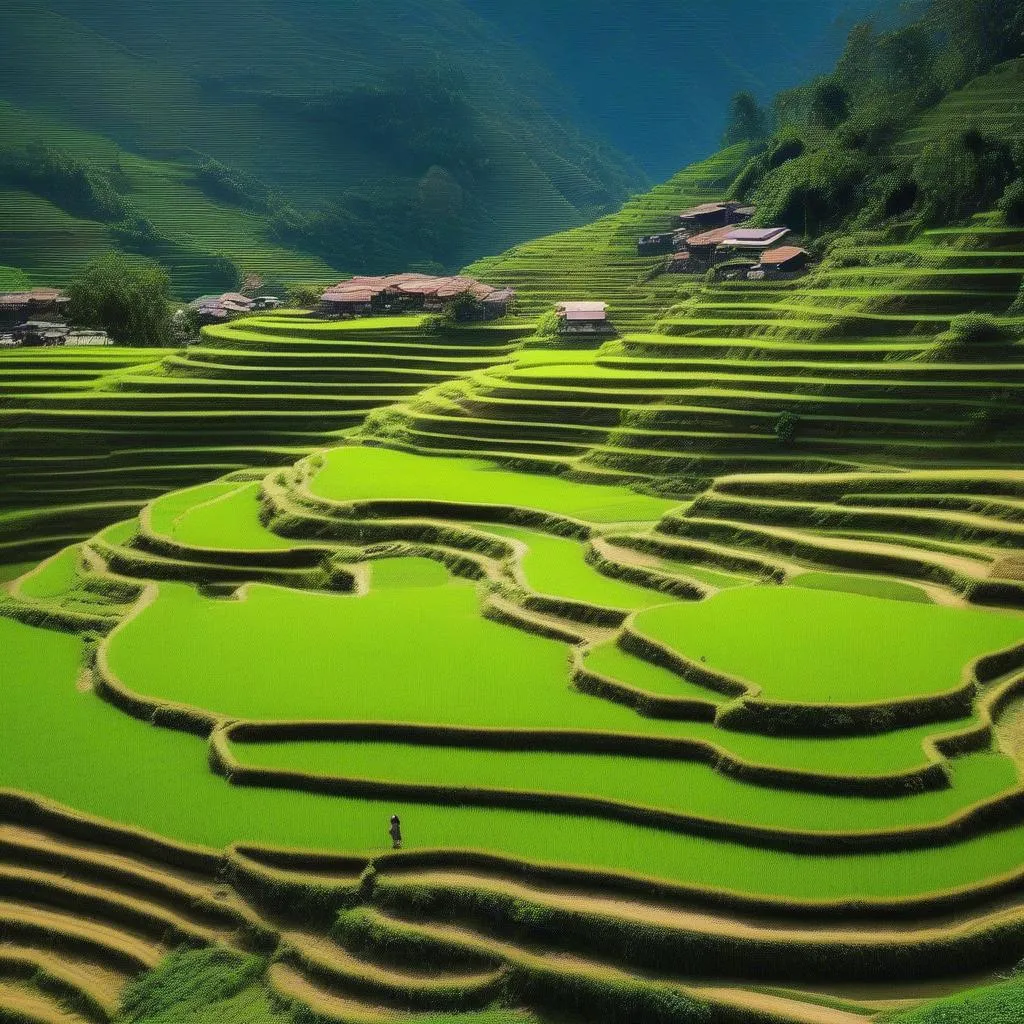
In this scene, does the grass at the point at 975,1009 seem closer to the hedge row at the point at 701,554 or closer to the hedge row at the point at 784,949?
the hedge row at the point at 784,949

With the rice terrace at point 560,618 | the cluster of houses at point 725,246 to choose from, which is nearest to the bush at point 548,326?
the rice terrace at point 560,618

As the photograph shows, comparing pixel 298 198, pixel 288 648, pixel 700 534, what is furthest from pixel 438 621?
pixel 298 198

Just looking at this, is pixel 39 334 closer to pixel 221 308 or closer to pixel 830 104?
pixel 221 308

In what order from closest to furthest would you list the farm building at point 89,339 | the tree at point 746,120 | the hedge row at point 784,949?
the hedge row at point 784,949, the farm building at point 89,339, the tree at point 746,120

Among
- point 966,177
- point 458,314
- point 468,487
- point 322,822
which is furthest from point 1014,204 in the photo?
point 322,822

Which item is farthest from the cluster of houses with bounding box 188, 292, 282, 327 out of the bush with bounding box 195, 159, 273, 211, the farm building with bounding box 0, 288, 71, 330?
the bush with bounding box 195, 159, 273, 211

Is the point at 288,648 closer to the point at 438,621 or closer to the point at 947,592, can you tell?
the point at 438,621

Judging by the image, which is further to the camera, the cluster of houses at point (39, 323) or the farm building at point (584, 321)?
the cluster of houses at point (39, 323)
